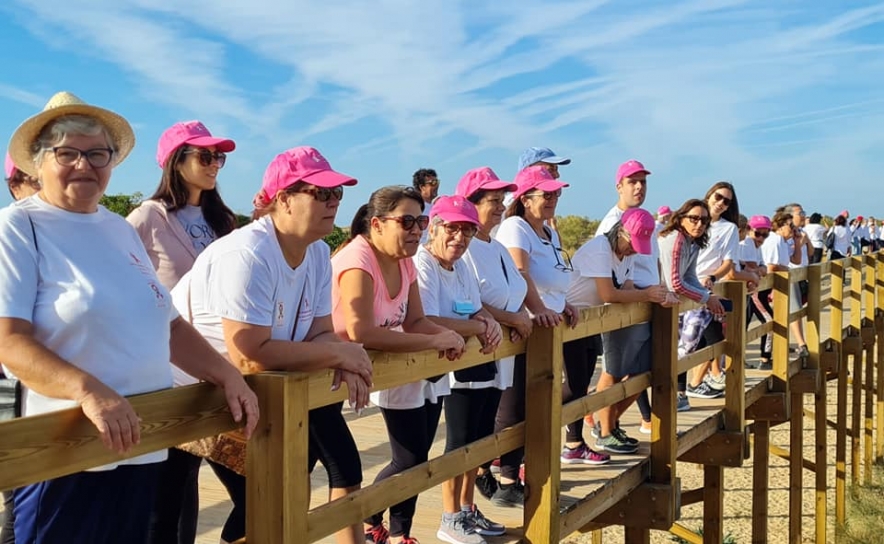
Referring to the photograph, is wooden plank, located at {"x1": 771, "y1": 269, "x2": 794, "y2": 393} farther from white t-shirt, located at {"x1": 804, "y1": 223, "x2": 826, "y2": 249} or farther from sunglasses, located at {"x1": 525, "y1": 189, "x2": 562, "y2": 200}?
white t-shirt, located at {"x1": 804, "y1": 223, "x2": 826, "y2": 249}

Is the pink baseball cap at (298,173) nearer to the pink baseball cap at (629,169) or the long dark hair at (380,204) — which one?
the long dark hair at (380,204)

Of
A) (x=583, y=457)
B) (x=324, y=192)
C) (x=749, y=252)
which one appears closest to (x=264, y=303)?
(x=324, y=192)

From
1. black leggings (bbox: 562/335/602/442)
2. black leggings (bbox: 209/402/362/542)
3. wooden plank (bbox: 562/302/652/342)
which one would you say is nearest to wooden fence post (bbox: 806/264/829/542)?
black leggings (bbox: 562/335/602/442)

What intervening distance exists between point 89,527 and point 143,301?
54 cm

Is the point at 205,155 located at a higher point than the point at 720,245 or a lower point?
higher

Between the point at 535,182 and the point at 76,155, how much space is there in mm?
3033

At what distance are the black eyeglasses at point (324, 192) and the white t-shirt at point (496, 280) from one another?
1389 mm

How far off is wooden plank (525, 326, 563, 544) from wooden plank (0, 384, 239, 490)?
72.8 inches

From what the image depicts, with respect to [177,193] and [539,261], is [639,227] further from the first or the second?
[177,193]

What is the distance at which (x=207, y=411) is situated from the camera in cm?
213

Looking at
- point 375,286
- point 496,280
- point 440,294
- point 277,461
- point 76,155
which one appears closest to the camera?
point 76,155

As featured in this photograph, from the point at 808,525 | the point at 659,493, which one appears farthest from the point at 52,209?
the point at 808,525

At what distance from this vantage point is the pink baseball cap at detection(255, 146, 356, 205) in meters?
2.82

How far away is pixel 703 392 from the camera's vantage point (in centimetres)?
834
